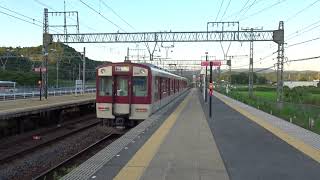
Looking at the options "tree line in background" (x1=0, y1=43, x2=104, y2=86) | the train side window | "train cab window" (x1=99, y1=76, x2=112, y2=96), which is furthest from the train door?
"tree line in background" (x1=0, y1=43, x2=104, y2=86)

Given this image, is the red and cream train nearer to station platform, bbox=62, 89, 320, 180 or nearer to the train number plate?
the train number plate

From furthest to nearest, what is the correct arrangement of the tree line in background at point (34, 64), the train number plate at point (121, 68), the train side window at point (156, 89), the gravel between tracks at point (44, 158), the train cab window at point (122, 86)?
1. the tree line in background at point (34, 64)
2. the train side window at point (156, 89)
3. the train cab window at point (122, 86)
4. the train number plate at point (121, 68)
5. the gravel between tracks at point (44, 158)

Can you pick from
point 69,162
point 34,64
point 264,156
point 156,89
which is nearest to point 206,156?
point 264,156

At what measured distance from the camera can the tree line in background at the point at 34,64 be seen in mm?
62188

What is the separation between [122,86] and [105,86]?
0.73 meters

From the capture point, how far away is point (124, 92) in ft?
64.2

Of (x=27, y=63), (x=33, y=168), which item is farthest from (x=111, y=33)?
(x=27, y=63)

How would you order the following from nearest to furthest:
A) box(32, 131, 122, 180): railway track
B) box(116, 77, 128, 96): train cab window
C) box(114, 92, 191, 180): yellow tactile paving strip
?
box(114, 92, 191, 180): yellow tactile paving strip → box(32, 131, 122, 180): railway track → box(116, 77, 128, 96): train cab window

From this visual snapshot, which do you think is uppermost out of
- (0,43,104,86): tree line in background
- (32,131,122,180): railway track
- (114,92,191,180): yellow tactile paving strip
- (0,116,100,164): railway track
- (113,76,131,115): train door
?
(0,43,104,86): tree line in background

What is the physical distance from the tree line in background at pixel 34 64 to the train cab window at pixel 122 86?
121 feet

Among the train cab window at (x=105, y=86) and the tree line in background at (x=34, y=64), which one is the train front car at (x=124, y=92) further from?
the tree line in background at (x=34, y=64)

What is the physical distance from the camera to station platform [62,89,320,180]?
7.94m

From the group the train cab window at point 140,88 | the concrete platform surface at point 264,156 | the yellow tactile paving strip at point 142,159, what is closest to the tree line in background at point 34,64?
the train cab window at point 140,88

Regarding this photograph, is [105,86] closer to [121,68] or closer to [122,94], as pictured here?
[122,94]
